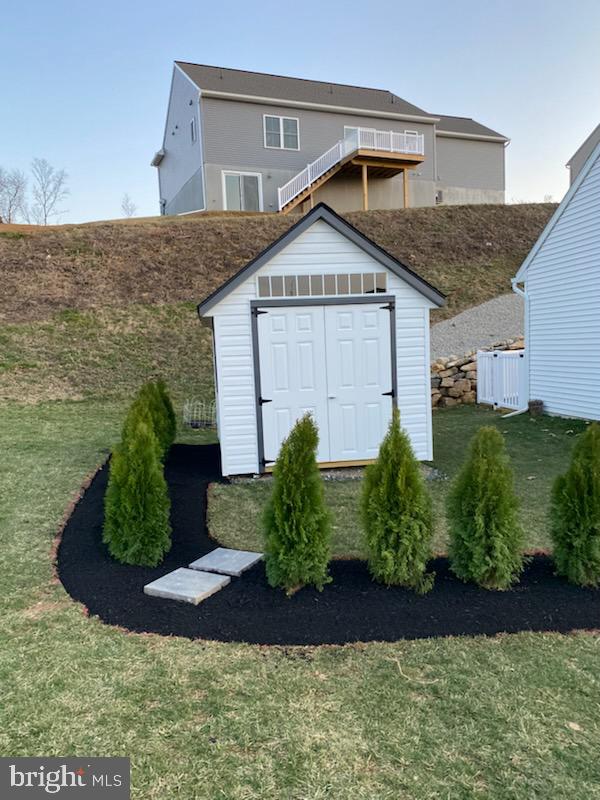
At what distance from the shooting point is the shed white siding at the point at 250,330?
725cm

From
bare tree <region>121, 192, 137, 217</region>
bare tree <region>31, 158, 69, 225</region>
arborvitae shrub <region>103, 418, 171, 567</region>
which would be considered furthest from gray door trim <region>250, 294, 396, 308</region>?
bare tree <region>121, 192, 137, 217</region>

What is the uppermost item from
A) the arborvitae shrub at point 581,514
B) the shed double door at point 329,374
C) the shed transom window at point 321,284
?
the shed transom window at point 321,284

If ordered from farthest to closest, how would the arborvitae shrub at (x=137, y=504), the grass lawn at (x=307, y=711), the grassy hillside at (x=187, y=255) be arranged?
1. the grassy hillside at (x=187, y=255)
2. the arborvitae shrub at (x=137, y=504)
3. the grass lawn at (x=307, y=711)

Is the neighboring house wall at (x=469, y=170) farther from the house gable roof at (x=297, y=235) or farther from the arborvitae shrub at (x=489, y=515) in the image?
the arborvitae shrub at (x=489, y=515)

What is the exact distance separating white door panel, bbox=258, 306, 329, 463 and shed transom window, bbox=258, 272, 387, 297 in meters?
0.26

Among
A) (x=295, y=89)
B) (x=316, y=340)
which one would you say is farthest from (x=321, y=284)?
(x=295, y=89)

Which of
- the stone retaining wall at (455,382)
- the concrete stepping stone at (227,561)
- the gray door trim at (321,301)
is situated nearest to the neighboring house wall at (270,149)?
the stone retaining wall at (455,382)

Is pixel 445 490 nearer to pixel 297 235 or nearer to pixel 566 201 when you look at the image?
pixel 297 235

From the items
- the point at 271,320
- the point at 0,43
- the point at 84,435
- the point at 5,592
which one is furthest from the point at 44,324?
the point at 5,592

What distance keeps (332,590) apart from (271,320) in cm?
434

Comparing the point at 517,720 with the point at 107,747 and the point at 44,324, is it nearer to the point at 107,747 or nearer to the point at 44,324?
the point at 107,747

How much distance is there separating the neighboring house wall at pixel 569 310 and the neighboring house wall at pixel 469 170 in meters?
19.6

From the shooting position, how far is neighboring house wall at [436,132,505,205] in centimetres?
2916

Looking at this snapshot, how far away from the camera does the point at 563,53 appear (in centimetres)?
1162
